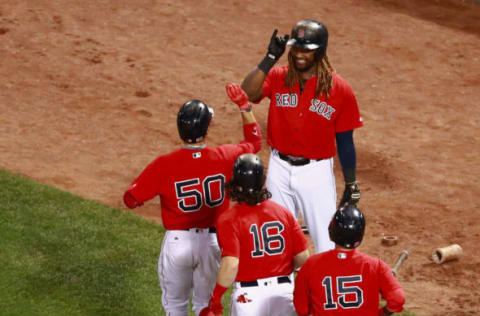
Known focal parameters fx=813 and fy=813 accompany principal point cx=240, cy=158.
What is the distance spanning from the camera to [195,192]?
228 inches

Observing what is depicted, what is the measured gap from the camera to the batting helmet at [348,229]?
5.00 m

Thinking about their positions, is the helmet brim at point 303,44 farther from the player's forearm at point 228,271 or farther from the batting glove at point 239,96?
the player's forearm at point 228,271

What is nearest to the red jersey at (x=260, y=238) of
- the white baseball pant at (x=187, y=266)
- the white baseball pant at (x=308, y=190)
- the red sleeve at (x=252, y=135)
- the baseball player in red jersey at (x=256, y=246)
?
the baseball player in red jersey at (x=256, y=246)

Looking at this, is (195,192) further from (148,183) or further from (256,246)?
(256,246)

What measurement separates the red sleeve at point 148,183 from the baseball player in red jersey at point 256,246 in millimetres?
689

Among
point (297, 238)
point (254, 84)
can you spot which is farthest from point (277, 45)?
point (297, 238)

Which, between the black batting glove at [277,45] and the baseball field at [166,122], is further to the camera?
the baseball field at [166,122]

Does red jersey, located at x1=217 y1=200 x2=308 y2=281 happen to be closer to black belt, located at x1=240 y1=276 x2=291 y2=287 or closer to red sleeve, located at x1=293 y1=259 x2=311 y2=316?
black belt, located at x1=240 y1=276 x2=291 y2=287

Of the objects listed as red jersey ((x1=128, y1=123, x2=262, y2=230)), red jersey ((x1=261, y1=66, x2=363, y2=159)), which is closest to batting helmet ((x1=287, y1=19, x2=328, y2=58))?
red jersey ((x1=261, y1=66, x2=363, y2=159))

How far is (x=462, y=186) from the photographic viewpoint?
33.6 ft

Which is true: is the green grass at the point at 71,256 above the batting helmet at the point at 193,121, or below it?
below

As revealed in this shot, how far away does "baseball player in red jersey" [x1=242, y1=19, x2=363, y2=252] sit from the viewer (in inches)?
249

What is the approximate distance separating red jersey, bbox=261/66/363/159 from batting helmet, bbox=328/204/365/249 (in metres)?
1.40

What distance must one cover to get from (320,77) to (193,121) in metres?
1.21
